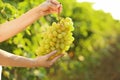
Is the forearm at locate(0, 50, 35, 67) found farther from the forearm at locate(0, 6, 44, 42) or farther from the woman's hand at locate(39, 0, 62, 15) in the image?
the woman's hand at locate(39, 0, 62, 15)

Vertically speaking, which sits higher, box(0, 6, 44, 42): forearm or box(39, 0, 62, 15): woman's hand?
box(39, 0, 62, 15): woman's hand

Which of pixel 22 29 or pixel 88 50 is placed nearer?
pixel 22 29

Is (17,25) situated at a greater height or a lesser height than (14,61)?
greater

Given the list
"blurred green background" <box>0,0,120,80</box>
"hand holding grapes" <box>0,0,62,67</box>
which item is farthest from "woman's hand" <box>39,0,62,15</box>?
"blurred green background" <box>0,0,120,80</box>

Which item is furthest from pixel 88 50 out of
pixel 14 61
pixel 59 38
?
pixel 14 61

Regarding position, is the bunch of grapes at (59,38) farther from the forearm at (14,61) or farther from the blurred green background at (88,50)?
the blurred green background at (88,50)

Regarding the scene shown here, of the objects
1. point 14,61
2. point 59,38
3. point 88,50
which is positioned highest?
point 88,50

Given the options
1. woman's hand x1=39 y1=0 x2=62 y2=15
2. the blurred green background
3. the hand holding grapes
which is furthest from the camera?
the blurred green background

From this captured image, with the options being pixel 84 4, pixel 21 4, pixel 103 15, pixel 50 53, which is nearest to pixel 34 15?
pixel 50 53

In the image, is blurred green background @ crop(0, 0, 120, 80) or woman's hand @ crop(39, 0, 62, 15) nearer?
woman's hand @ crop(39, 0, 62, 15)

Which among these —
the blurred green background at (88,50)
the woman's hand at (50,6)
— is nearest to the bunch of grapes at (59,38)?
the woman's hand at (50,6)

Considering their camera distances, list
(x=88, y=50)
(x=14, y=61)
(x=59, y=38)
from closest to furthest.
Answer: (x=14, y=61) → (x=59, y=38) → (x=88, y=50)

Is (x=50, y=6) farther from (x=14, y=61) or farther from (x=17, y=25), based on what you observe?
(x=14, y=61)

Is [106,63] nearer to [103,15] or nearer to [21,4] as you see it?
[103,15]
